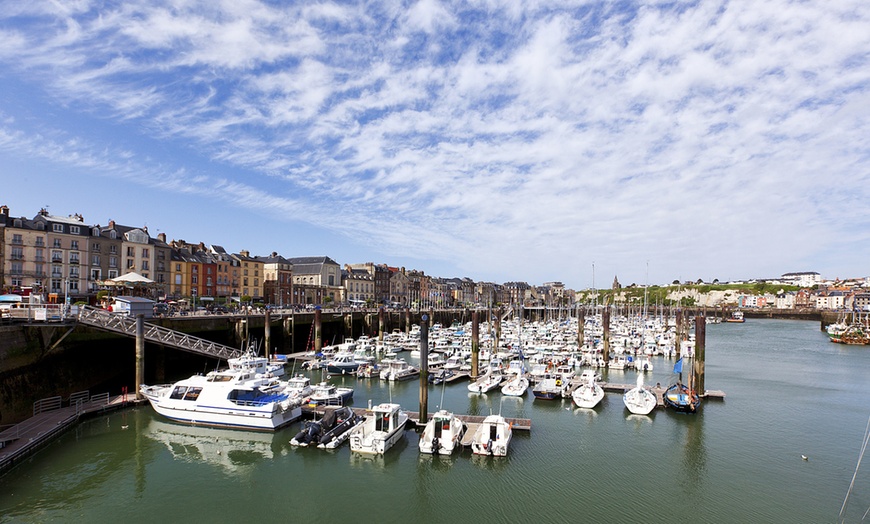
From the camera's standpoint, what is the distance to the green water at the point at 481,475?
2138 centimetres

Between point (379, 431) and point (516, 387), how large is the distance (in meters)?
19.2

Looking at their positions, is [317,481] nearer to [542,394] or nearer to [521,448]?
[521,448]

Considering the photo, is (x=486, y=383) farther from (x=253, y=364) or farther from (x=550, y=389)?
(x=253, y=364)

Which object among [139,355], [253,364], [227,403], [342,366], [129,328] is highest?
[129,328]

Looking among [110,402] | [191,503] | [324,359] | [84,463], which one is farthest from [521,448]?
[324,359]

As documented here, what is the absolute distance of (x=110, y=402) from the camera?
114 ft

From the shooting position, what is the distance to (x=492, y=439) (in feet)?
92.2

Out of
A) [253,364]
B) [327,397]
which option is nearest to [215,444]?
[327,397]

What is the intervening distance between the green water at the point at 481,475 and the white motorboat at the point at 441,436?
0.68 meters

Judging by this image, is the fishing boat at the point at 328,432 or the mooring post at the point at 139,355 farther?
the mooring post at the point at 139,355

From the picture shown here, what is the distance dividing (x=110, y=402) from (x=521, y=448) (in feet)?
97.6

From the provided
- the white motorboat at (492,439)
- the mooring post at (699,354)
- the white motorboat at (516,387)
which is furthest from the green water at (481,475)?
the white motorboat at (516,387)

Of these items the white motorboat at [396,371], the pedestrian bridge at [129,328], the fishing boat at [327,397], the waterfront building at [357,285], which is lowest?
the white motorboat at [396,371]

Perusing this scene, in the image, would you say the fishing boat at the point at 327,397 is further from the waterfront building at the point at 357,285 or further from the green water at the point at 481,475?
the waterfront building at the point at 357,285
